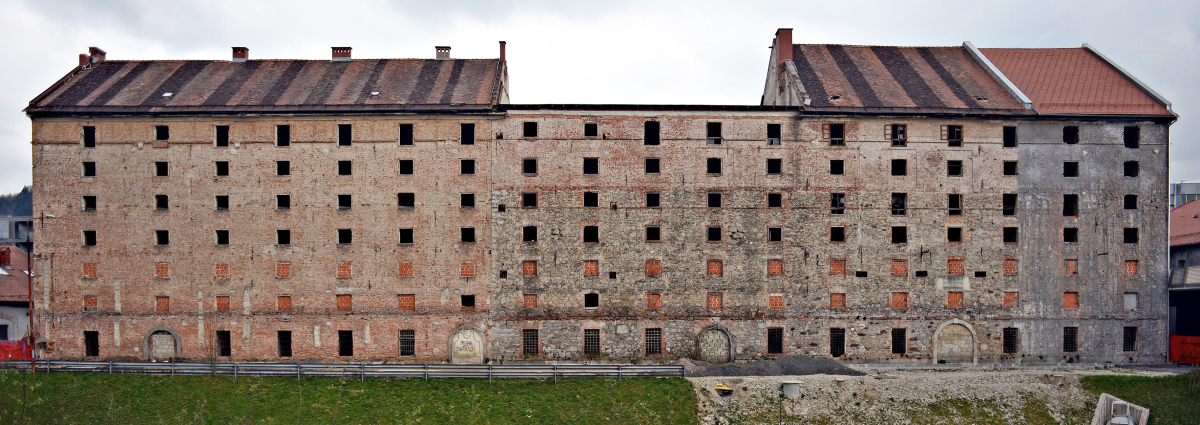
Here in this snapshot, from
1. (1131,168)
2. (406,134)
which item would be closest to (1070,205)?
(1131,168)

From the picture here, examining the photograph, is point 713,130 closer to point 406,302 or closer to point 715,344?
point 715,344

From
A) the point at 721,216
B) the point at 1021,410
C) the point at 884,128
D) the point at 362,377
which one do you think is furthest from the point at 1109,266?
the point at 362,377

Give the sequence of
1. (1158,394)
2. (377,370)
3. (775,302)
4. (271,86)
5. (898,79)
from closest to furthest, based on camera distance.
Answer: (1158,394) → (377,370) → (775,302) → (271,86) → (898,79)

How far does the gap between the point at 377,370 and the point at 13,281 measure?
1298 inches

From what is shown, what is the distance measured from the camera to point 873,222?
3731 cm

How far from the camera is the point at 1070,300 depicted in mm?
37531

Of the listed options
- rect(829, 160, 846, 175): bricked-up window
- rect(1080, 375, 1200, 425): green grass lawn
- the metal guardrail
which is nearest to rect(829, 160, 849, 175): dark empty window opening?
rect(829, 160, 846, 175): bricked-up window

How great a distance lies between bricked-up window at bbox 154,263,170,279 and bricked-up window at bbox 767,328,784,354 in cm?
3265

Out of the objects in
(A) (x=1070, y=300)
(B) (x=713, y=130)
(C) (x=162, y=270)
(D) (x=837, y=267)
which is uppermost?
(B) (x=713, y=130)

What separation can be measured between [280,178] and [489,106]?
1197cm

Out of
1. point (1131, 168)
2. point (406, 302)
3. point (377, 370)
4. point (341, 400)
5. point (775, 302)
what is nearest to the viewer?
point (341, 400)

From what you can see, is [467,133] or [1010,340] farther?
[1010,340]

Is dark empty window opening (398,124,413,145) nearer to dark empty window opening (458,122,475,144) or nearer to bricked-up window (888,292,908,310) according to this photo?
dark empty window opening (458,122,475,144)

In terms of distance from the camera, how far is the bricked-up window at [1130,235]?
37.9 m
